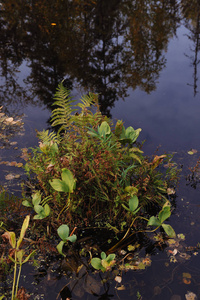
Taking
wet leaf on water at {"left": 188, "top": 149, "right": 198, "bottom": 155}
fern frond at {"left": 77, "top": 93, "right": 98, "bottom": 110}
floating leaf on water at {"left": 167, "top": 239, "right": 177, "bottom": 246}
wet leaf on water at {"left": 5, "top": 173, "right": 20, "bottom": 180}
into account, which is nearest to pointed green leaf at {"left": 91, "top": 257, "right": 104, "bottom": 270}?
floating leaf on water at {"left": 167, "top": 239, "right": 177, "bottom": 246}

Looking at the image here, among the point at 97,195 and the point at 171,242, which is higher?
the point at 97,195

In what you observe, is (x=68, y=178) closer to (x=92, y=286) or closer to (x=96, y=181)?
(x=96, y=181)

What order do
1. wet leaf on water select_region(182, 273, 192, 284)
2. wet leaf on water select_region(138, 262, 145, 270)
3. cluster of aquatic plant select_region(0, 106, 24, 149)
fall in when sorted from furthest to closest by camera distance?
cluster of aquatic plant select_region(0, 106, 24, 149)
wet leaf on water select_region(138, 262, 145, 270)
wet leaf on water select_region(182, 273, 192, 284)

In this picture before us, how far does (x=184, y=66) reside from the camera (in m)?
6.56

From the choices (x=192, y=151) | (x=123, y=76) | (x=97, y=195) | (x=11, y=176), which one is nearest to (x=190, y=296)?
(x=97, y=195)

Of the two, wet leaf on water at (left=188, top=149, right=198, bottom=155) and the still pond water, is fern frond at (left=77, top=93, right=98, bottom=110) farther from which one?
wet leaf on water at (left=188, top=149, right=198, bottom=155)

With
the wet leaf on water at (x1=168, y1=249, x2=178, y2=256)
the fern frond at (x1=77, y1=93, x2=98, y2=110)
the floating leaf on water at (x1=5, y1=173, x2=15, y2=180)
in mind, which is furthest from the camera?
the floating leaf on water at (x1=5, y1=173, x2=15, y2=180)

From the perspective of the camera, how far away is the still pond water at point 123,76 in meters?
2.38

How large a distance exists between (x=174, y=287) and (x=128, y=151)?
1257 mm

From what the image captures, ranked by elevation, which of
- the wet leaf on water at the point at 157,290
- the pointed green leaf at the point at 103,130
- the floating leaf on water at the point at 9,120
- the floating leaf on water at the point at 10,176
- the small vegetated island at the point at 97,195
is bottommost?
the wet leaf on water at the point at 157,290

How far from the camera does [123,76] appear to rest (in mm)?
6113

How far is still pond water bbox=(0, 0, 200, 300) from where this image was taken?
2375 millimetres

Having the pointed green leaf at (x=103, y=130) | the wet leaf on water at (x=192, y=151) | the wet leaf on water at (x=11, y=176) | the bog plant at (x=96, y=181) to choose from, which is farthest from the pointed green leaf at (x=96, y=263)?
A: the wet leaf on water at (x=192, y=151)

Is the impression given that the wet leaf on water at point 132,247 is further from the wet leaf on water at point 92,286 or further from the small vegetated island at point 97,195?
the wet leaf on water at point 92,286
